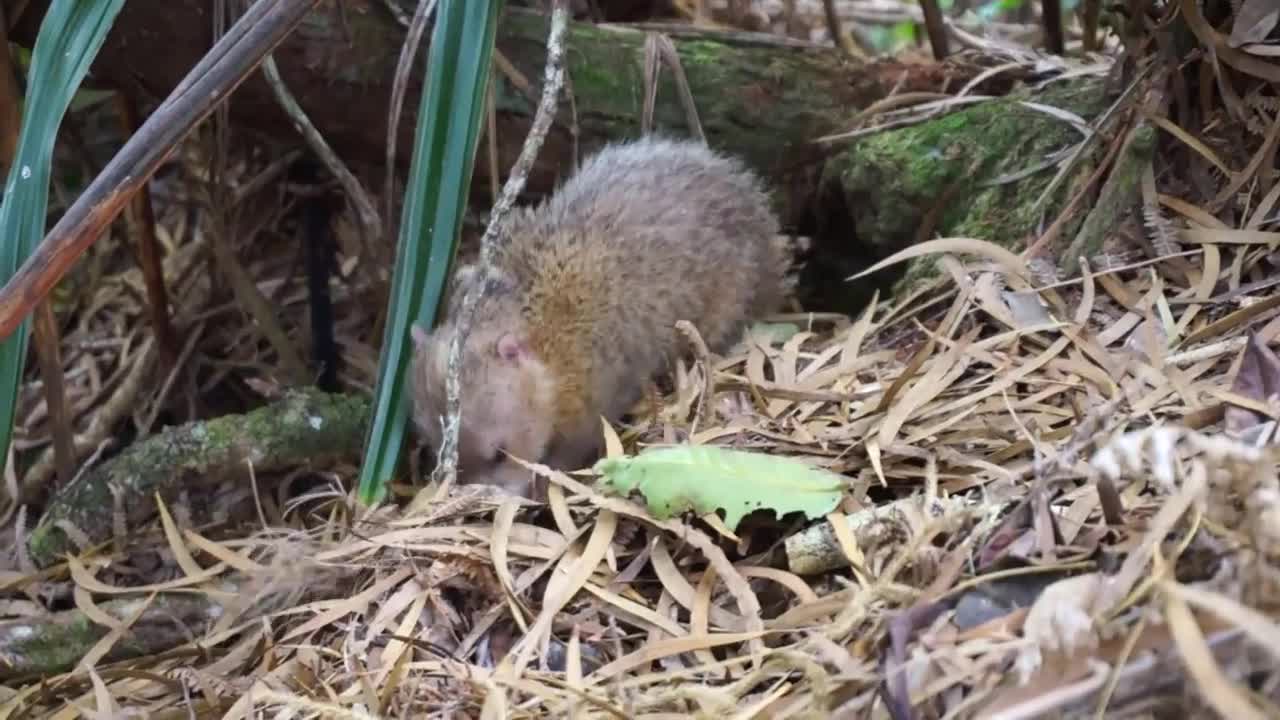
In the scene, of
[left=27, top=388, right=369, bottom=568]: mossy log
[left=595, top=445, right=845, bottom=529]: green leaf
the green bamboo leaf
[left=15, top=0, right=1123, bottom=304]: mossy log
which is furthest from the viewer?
[left=15, top=0, right=1123, bottom=304]: mossy log

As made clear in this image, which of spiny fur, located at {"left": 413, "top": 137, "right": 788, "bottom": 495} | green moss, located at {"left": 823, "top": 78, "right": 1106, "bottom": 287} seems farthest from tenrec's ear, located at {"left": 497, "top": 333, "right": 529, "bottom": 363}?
green moss, located at {"left": 823, "top": 78, "right": 1106, "bottom": 287}

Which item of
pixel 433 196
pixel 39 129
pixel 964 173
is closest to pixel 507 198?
pixel 433 196

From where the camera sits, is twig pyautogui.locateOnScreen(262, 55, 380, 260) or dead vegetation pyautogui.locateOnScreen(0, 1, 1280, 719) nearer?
dead vegetation pyautogui.locateOnScreen(0, 1, 1280, 719)

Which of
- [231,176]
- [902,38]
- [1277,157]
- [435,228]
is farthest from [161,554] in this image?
[902,38]

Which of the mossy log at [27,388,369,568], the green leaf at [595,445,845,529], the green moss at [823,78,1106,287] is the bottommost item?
the mossy log at [27,388,369,568]

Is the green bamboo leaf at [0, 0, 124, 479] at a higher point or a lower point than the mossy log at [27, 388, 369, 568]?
higher

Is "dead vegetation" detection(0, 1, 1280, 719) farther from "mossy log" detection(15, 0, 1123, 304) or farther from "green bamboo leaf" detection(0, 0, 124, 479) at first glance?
"green bamboo leaf" detection(0, 0, 124, 479)

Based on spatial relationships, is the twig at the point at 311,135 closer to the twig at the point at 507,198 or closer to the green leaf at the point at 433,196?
the green leaf at the point at 433,196
